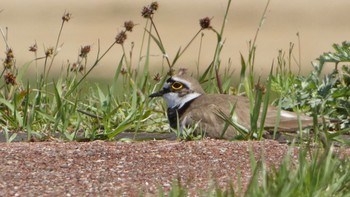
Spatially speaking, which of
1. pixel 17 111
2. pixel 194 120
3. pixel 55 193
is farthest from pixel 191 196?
pixel 17 111

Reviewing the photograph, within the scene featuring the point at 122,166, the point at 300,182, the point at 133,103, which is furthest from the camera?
the point at 133,103

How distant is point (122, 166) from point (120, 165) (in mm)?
26

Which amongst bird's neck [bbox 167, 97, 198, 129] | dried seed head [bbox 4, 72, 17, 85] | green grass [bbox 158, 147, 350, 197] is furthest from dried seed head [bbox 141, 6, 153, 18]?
green grass [bbox 158, 147, 350, 197]

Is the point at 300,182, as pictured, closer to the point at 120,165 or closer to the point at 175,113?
the point at 120,165

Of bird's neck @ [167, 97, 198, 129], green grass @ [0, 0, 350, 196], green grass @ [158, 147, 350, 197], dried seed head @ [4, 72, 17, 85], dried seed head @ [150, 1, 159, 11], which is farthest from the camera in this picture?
dried seed head @ [150, 1, 159, 11]

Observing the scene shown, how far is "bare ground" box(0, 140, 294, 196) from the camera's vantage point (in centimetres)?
522

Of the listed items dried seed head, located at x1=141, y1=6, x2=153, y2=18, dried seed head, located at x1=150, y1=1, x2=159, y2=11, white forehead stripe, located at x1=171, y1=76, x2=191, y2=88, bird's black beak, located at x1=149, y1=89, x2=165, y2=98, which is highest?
dried seed head, located at x1=150, y1=1, x2=159, y2=11

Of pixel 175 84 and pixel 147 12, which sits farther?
pixel 175 84

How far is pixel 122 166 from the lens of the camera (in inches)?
224

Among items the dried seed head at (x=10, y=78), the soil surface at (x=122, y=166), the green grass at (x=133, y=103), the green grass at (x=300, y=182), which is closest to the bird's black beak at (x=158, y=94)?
the green grass at (x=133, y=103)

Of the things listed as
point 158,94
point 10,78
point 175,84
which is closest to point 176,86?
point 175,84

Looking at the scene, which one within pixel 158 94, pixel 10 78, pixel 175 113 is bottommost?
pixel 175 113

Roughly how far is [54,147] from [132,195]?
49.1 inches

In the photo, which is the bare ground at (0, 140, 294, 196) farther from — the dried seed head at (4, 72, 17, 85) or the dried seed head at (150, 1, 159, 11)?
the dried seed head at (150, 1, 159, 11)
